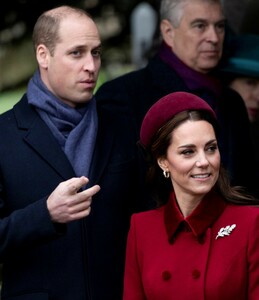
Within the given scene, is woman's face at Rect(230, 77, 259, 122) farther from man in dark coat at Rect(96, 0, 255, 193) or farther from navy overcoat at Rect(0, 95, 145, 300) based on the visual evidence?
navy overcoat at Rect(0, 95, 145, 300)

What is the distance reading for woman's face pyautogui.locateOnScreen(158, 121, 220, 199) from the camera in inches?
177

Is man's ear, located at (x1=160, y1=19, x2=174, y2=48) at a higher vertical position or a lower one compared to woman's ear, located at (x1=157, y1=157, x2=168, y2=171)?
higher

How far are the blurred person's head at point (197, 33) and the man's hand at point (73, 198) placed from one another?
5.12 feet

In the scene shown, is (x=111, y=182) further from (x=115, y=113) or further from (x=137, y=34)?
(x=137, y=34)

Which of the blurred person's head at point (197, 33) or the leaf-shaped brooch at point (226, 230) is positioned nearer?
the leaf-shaped brooch at point (226, 230)

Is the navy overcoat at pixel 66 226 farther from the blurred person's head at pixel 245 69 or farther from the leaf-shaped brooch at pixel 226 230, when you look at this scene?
the blurred person's head at pixel 245 69

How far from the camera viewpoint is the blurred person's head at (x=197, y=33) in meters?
5.96

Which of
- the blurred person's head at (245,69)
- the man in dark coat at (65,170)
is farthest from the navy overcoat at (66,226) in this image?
the blurred person's head at (245,69)

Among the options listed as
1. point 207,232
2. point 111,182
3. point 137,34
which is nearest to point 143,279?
point 207,232

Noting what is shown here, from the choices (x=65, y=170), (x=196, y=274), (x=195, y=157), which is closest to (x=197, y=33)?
(x=65, y=170)

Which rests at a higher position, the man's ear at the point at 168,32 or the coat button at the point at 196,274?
the man's ear at the point at 168,32

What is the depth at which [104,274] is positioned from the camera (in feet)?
16.5

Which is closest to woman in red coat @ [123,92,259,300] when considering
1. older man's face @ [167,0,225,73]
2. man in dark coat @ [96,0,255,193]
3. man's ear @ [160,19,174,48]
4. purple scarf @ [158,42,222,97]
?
man in dark coat @ [96,0,255,193]

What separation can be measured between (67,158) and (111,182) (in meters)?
0.22
